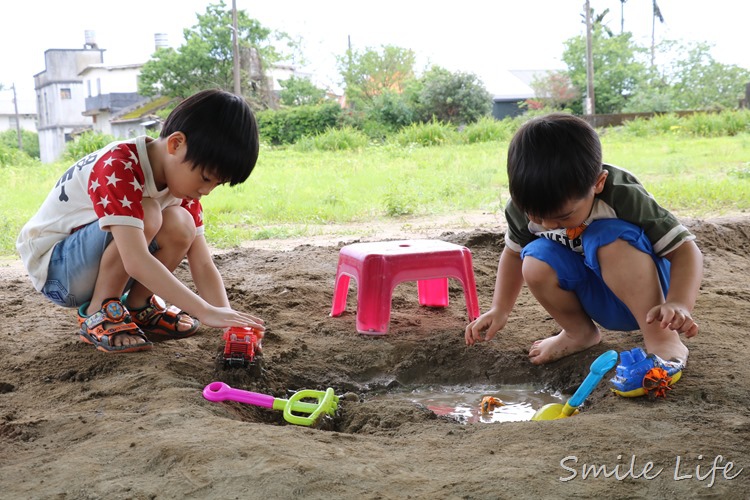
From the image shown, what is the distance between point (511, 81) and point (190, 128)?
3182 centimetres

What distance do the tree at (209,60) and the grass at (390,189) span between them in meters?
13.8

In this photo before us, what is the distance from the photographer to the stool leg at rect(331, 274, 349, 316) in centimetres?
287

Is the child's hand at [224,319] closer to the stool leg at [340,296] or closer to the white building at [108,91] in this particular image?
the stool leg at [340,296]

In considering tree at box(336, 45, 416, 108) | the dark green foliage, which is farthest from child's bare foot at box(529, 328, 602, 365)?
the dark green foliage

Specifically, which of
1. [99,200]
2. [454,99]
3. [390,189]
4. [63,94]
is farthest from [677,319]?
[63,94]

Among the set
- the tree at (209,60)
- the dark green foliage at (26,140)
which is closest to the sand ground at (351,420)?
the tree at (209,60)

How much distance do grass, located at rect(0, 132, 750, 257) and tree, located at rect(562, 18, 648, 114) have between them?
17050mm

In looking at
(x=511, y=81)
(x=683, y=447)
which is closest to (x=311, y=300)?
(x=683, y=447)

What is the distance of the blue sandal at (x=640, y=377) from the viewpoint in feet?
6.05

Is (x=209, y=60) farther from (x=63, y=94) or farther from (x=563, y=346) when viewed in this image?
(x=563, y=346)

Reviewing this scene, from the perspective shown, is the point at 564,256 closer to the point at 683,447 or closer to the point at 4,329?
the point at 683,447

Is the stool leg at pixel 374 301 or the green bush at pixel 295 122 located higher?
the green bush at pixel 295 122

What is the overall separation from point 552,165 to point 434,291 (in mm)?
1201

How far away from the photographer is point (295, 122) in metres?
20.5
